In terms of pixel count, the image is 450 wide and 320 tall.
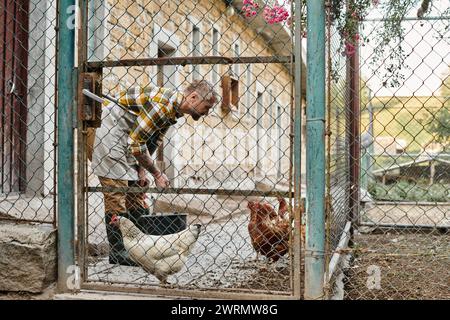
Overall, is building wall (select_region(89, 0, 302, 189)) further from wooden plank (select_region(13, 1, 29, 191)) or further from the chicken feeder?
wooden plank (select_region(13, 1, 29, 191))

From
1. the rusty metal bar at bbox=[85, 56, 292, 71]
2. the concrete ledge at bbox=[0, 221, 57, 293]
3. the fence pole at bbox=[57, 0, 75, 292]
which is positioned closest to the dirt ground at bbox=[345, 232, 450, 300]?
the rusty metal bar at bbox=[85, 56, 292, 71]

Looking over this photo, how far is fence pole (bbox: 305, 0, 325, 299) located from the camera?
2.84 m

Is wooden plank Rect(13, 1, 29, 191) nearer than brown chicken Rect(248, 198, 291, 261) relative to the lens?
No

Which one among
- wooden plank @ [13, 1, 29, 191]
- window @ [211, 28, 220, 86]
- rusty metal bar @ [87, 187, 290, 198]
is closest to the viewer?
rusty metal bar @ [87, 187, 290, 198]

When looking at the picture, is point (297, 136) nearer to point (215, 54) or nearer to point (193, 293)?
point (193, 293)

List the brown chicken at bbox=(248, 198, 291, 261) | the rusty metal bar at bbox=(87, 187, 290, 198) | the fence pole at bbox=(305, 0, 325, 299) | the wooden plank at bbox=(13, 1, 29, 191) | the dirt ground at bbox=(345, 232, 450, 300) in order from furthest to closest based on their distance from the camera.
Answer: the wooden plank at bbox=(13, 1, 29, 191), the brown chicken at bbox=(248, 198, 291, 261), the dirt ground at bbox=(345, 232, 450, 300), the rusty metal bar at bbox=(87, 187, 290, 198), the fence pole at bbox=(305, 0, 325, 299)

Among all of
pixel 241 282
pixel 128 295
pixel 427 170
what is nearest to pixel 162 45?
pixel 241 282

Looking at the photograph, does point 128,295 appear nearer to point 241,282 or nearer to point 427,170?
point 241,282

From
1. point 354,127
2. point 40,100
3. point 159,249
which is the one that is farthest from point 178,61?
point 354,127

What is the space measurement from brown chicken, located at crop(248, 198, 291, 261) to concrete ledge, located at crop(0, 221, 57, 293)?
5.31 ft

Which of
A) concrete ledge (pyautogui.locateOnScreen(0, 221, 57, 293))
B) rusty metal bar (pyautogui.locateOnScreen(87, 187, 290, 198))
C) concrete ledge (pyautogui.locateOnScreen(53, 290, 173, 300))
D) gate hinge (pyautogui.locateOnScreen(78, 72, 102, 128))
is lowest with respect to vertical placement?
concrete ledge (pyautogui.locateOnScreen(53, 290, 173, 300))

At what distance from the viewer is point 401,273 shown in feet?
14.2

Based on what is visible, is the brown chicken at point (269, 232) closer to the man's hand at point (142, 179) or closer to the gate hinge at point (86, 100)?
the man's hand at point (142, 179)

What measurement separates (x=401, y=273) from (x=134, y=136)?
234 centimetres
